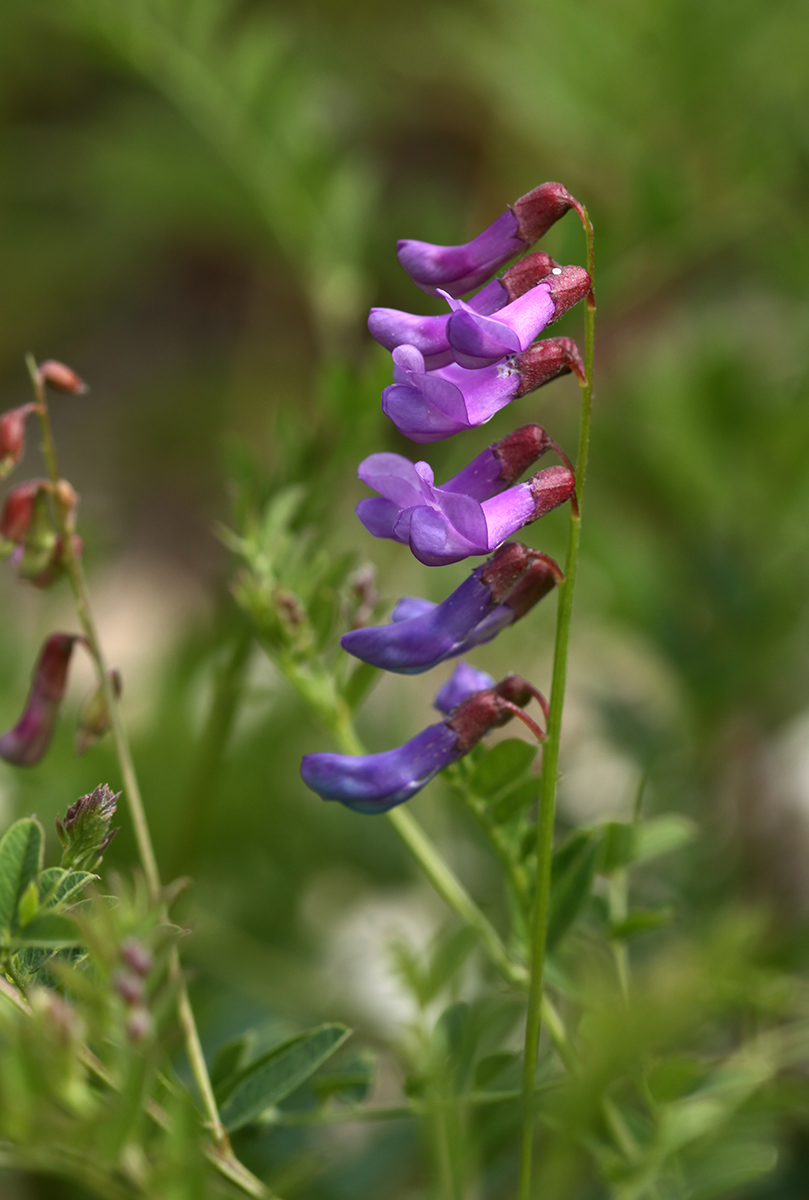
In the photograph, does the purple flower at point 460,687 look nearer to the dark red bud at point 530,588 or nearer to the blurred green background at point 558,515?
the dark red bud at point 530,588

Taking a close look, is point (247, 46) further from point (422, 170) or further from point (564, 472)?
point (422, 170)

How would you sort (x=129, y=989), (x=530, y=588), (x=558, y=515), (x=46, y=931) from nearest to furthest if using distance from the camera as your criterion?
(x=129, y=989) < (x=46, y=931) < (x=530, y=588) < (x=558, y=515)

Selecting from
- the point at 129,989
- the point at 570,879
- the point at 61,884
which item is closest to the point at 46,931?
the point at 61,884

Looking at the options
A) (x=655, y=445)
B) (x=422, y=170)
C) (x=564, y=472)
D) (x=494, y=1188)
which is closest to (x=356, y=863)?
(x=494, y=1188)

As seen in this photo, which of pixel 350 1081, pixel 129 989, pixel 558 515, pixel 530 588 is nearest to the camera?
pixel 129 989

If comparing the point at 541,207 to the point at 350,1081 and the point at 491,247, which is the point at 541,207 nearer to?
the point at 491,247
